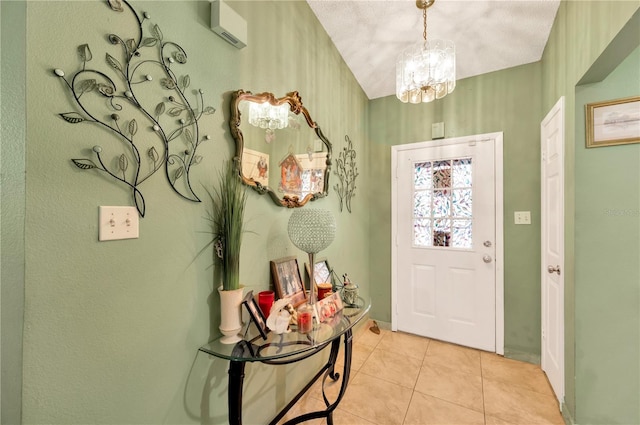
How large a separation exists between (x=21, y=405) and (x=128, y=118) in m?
0.87

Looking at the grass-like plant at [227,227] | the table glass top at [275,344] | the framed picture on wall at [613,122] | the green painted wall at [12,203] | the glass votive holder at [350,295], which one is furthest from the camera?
the glass votive holder at [350,295]

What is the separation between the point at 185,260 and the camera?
3.65ft

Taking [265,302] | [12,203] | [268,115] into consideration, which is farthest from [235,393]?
[268,115]

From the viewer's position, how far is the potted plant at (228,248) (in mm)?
1180

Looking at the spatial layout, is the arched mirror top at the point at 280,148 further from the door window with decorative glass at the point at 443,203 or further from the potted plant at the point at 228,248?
the door window with decorative glass at the point at 443,203

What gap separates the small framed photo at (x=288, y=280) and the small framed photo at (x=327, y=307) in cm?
22

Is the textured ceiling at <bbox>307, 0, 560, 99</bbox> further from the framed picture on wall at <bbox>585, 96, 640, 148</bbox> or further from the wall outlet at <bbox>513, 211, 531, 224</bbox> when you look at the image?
the wall outlet at <bbox>513, 211, 531, 224</bbox>

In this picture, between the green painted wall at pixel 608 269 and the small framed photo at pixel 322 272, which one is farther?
the small framed photo at pixel 322 272

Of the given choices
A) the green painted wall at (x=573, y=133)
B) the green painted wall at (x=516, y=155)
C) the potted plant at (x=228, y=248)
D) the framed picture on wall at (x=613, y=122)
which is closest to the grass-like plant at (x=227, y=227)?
the potted plant at (x=228, y=248)

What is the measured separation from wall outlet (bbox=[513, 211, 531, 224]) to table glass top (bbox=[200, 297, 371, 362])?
6.35 ft

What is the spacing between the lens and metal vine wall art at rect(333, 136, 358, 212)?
2.42 m

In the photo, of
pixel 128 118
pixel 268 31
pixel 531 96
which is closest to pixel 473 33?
pixel 531 96

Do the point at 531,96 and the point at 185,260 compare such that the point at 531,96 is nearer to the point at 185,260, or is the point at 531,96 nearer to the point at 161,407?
the point at 185,260

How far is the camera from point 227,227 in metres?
1.20
